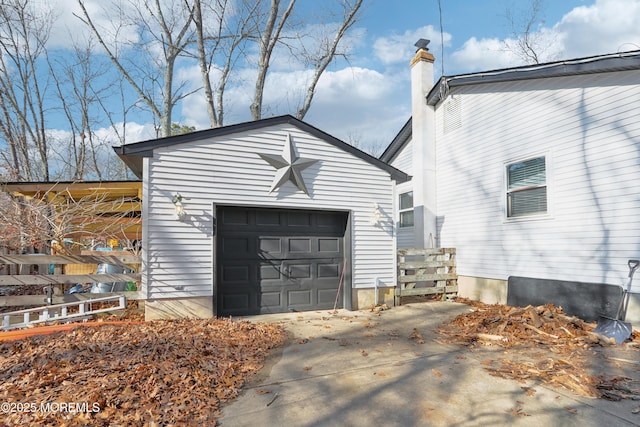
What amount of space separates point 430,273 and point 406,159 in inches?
167

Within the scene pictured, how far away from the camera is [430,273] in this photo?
8.88 meters

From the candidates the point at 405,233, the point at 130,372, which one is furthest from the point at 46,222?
the point at 405,233

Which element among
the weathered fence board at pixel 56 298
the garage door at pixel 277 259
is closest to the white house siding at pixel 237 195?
the garage door at pixel 277 259

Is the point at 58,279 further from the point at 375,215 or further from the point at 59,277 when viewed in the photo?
the point at 375,215

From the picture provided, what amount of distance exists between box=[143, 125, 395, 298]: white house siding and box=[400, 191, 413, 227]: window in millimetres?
3302

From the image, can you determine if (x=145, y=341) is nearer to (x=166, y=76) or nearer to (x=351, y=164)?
(x=351, y=164)

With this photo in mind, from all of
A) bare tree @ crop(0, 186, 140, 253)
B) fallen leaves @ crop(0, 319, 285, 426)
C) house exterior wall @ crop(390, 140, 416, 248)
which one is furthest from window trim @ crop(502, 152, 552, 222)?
bare tree @ crop(0, 186, 140, 253)

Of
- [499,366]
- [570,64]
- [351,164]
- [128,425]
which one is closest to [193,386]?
[128,425]

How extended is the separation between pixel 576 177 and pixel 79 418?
25.5 ft

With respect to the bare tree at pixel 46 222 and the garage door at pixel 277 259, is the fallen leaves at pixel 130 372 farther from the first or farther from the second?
the bare tree at pixel 46 222

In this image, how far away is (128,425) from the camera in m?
2.60

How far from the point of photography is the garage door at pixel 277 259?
6645mm

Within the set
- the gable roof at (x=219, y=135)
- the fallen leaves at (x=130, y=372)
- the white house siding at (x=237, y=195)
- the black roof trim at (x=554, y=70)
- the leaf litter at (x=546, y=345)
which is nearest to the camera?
the fallen leaves at (x=130, y=372)

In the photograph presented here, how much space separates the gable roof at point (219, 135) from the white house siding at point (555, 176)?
206cm
